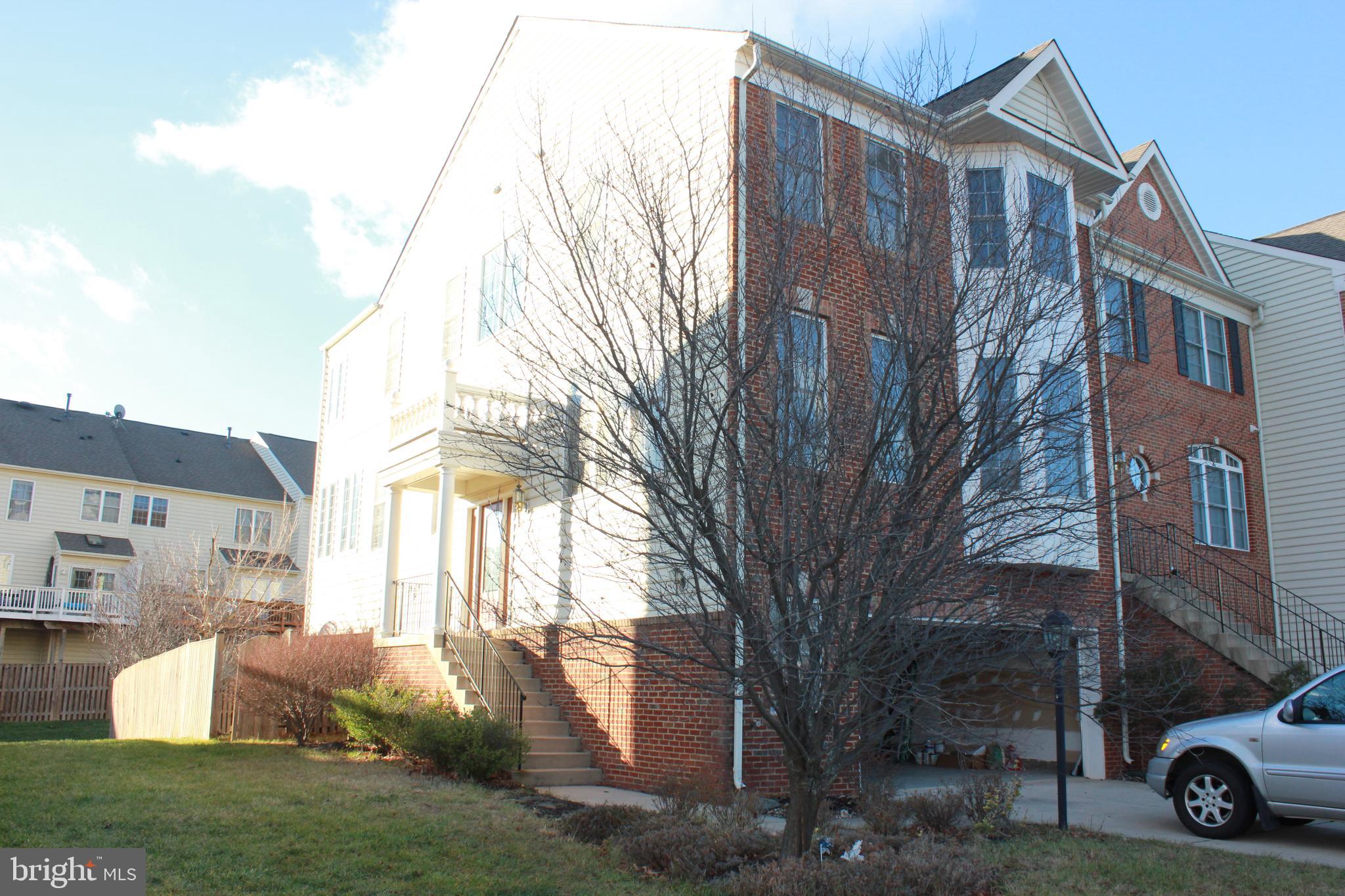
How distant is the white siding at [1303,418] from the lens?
60.5 feet

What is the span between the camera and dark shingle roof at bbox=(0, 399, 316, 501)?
38.8 meters

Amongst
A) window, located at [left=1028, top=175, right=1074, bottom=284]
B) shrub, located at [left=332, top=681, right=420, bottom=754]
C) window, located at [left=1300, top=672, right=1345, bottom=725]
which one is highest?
window, located at [left=1028, top=175, right=1074, bottom=284]

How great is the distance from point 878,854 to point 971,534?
2193mm

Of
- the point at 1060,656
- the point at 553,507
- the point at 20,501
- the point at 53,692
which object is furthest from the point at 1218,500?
the point at 20,501

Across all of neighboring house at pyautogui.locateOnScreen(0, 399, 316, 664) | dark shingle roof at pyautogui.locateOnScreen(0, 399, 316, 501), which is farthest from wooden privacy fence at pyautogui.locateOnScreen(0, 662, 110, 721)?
dark shingle roof at pyautogui.locateOnScreen(0, 399, 316, 501)

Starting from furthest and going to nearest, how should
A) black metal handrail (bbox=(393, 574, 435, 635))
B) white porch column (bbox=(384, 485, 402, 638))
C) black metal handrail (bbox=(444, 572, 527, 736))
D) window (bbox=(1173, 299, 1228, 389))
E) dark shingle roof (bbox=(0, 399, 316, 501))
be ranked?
dark shingle roof (bbox=(0, 399, 316, 501)), window (bbox=(1173, 299, 1228, 389)), white porch column (bbox=(384, 485, 402, 638)), black metal handrail (bbox=(393, 574, 435, 635)), black metal handrail (bbox=(444, 572, 527, 736))

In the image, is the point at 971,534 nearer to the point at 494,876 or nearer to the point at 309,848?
the point at 494,876

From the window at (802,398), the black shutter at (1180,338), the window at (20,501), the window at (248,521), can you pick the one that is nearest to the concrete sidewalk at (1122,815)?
the window at (802,398)

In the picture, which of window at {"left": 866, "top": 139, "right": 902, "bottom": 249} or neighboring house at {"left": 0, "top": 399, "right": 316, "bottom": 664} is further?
neighboring house at {"left": 0, "top": 399, "right": 316, "bottom": 664}

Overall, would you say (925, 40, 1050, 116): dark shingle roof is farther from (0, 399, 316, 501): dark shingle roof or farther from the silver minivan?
(0, 399, 316, 501): dark shingle roof

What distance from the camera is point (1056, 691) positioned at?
719 cm

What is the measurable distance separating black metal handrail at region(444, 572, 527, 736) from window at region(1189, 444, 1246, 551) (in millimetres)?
11738

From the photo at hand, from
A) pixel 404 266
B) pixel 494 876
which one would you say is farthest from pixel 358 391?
pixel 494 876

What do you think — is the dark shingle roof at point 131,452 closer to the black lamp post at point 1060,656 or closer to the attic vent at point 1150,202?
the attic vent at point 1150,202
